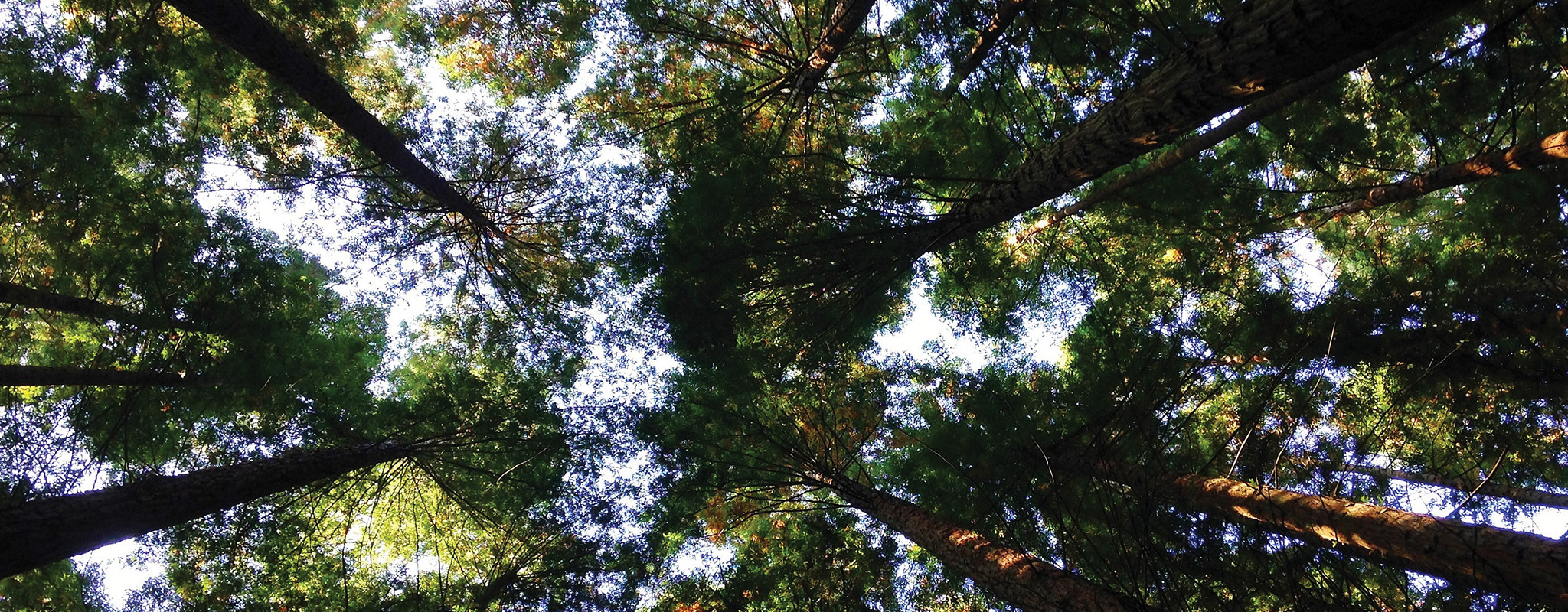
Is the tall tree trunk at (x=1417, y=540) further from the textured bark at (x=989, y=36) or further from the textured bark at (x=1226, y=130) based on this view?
the textured bark at (x=989, y=36)

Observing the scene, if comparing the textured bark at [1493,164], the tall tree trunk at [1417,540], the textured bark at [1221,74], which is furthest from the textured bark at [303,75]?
the textured bark at [1493,164]

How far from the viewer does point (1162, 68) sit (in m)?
3.37

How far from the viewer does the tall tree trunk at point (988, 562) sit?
4246 millimetres

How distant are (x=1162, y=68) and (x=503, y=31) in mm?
8355

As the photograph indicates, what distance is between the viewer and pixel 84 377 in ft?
21.5

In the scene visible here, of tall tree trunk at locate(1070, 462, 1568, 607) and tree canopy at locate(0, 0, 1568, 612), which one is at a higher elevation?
tree canopy at locate(0, 0, 1568, 612)

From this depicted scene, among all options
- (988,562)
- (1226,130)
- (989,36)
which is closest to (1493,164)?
(1226,130)

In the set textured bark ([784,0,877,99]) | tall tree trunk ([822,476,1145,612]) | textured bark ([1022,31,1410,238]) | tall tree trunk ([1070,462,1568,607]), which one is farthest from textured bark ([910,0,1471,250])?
textured bark ([784,0,877,99])

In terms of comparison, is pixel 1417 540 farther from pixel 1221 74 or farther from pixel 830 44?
pixel 830 44

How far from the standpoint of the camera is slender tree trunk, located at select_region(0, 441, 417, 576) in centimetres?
397

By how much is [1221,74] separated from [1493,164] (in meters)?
3.52

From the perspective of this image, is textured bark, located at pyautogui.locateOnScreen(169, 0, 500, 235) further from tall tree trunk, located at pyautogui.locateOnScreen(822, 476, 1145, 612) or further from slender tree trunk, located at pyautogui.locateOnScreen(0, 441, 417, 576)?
tall tree trunk, located at pyautogui.locateOnScreen(822, 476, 1145, 612)

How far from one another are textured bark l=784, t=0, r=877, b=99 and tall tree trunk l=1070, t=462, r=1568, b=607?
4.71 m

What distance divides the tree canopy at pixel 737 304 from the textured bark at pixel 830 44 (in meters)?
0.05
